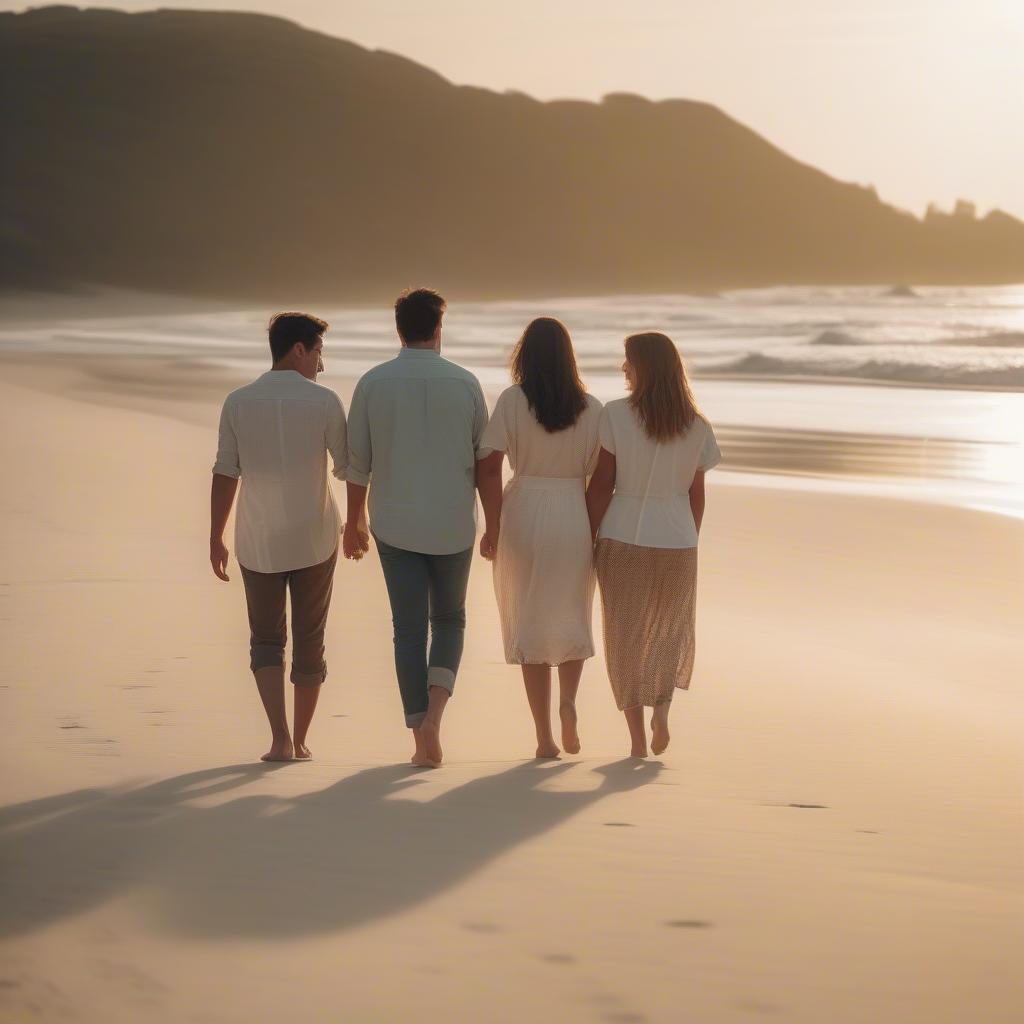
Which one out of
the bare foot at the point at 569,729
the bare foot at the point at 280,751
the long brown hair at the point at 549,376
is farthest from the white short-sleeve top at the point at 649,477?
the bare foot at the point at 280,751

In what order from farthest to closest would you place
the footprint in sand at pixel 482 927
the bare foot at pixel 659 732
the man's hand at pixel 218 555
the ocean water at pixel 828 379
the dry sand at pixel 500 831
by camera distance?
the ocean water at pixel 828 379
the bare foot at pixel 659 732
the man's hand at pixel 218 555
the footprint in sand at pixel 482 927
the dry sand at pixel 500 831

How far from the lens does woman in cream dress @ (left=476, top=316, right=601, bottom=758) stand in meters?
4.98

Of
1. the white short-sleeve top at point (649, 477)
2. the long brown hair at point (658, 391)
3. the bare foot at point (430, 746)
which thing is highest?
the long brown hair at point (658, 391)

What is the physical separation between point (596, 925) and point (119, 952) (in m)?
1.00

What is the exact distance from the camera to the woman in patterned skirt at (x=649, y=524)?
16.5 ft

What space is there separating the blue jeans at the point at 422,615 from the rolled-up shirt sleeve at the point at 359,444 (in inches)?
8.4

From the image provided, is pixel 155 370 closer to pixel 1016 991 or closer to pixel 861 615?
pixel 861 615

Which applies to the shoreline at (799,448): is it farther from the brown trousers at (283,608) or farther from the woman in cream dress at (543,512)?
the brown trousers at (283,608)

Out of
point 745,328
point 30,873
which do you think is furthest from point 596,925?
point 745,328

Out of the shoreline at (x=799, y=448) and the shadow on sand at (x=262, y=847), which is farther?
the shoreline at (x=799, y=448)

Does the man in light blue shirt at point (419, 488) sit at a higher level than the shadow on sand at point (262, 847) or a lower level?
higher

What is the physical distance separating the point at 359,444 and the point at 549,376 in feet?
2.11

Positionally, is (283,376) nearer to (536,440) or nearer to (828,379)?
(536,440)

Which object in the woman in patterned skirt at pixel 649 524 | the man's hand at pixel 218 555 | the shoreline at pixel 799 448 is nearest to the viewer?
the man's hand at pixel 218 555
